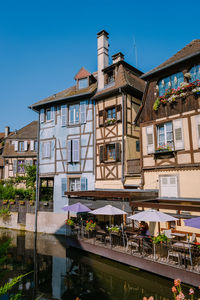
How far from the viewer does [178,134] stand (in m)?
11.7

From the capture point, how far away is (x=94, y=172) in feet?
53.8

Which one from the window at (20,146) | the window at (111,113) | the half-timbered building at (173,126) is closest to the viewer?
the half-timbered building at (173,126)

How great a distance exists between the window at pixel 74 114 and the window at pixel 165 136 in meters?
7.49

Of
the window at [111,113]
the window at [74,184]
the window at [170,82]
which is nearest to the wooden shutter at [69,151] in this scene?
the window at [74,184]

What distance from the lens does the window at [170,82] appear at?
12039 millimetres

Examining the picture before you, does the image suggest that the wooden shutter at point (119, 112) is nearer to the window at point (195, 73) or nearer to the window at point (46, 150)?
the window at point (195, 73)

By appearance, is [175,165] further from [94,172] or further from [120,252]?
[94,172]

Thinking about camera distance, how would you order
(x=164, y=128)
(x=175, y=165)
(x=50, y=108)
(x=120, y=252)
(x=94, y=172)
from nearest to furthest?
(x=120, y=252) < (x=175, y=165) < (x=164, y=128) < (x=94, y=172) < (x=50, y=108)

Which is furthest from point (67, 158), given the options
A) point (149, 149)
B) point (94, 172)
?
point (149, 149)

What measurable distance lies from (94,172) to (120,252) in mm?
7145

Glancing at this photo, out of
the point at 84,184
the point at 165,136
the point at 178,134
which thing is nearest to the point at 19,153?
the point at 84,184

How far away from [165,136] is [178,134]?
0.89 meters

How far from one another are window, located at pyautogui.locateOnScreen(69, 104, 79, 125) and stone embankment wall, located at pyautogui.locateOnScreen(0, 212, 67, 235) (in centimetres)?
738

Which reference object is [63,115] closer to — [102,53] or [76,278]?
[102,53]
